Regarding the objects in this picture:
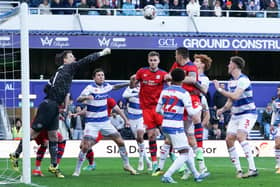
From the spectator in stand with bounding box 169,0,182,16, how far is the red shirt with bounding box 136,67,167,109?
2110cm

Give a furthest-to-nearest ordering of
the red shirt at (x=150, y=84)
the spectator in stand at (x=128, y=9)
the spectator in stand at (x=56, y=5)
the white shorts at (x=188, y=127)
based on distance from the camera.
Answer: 1. the spectator in stand at (x=128, y=9)
2. the spectator in stand at (x=56, y=5)
3. the red shirt at (x=150, y=84)
4. the white shorts at (x=188, y=127)

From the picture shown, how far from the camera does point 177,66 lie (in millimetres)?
16500

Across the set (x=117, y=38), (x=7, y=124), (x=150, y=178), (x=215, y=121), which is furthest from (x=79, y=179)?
(x=117, y=38)

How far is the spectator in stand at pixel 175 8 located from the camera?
128 feet

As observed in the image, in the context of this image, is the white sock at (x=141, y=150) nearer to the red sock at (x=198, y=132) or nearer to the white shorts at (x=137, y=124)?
the white shorts at (x=137, y=124)

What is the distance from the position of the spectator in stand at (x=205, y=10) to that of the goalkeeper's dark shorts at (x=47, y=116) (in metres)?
22.9

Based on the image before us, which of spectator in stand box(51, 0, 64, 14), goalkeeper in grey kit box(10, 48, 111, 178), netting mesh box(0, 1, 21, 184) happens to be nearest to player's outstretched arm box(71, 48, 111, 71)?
goalkeeper in grey kit box(10, 48, 111, 178)

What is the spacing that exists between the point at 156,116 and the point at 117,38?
19.5 meters

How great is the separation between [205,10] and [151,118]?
21.8 m

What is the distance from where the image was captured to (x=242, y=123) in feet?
53.1

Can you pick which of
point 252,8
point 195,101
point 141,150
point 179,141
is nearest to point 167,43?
point 252,8

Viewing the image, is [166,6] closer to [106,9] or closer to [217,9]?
[217,9]

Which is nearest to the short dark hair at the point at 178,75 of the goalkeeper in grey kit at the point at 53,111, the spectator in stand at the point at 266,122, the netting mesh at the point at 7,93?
the goalkeeper in grey kit at the point at 53,111

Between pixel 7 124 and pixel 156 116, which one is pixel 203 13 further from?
pixel 156 116
